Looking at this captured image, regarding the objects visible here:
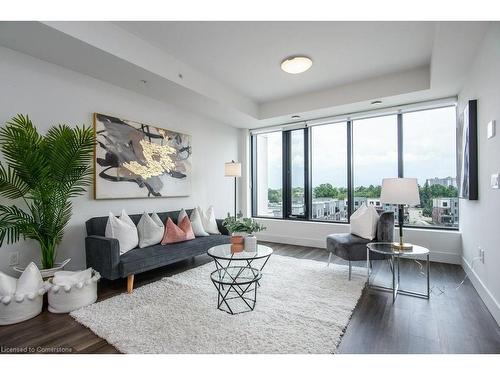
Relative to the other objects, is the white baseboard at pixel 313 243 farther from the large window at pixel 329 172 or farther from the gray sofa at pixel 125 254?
the gray sofa at pixel 125 254

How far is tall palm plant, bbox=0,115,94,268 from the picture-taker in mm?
2314

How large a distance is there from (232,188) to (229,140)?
100cm

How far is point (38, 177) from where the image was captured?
7.84 ft

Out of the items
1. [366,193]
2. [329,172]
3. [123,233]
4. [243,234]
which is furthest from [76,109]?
[366,193]

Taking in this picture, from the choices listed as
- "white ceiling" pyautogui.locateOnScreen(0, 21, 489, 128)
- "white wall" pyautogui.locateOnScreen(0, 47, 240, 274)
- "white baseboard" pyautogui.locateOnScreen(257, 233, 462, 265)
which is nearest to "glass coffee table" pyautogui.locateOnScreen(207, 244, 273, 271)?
"white wall" pyautogui.locateOnScreen(0, 47, 240, 274)

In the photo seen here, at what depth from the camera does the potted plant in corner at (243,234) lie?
2.72 meters

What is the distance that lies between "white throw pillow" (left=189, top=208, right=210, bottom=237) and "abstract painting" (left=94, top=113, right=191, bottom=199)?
21.1 inches

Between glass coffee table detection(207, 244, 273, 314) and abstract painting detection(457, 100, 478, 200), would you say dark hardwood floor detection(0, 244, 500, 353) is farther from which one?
abstract painting detection(457, 100, 478, 200)

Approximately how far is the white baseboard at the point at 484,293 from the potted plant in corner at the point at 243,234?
205cm

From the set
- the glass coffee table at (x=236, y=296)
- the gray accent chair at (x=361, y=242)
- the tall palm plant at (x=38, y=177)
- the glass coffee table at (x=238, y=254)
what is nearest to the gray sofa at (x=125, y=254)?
the tall palm plant at (x=38, y=177)

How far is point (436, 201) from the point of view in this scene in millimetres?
4070

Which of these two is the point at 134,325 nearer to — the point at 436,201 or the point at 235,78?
the point at 235,78

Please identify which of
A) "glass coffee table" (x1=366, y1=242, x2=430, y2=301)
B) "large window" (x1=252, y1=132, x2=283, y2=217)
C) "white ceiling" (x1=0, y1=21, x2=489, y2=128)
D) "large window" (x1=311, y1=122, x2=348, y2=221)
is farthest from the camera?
"large window" (x1=252, y1=132, x2=283, y2=217)
